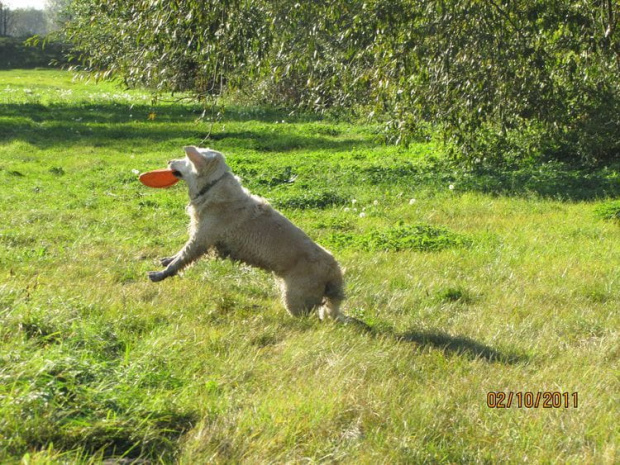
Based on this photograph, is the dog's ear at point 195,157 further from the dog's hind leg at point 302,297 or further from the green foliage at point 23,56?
the green foliage at point 23,56

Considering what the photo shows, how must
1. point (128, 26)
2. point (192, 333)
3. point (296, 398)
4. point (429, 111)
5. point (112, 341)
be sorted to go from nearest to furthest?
point (296, 398), point (112, 341), point (192, 333), point (128, 26), point (429, 111)

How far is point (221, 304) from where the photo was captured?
6188mm

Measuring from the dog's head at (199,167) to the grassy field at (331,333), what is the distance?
887 mm

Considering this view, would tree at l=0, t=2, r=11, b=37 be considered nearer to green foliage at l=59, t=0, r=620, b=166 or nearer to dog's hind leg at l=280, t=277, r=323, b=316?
green foliage at l=59, t=0, r=620, b=166

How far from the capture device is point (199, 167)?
6109 mm

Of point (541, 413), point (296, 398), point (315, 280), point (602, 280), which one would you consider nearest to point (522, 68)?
point (602, 280)

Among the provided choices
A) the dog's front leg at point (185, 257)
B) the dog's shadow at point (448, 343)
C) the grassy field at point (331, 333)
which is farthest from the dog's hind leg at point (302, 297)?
the dog's front leg at point (185, 257)

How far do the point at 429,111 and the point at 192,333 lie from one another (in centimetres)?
558

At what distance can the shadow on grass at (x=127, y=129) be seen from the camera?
1958 centimetres

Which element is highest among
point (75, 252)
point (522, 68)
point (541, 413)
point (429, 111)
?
point (522, 68)

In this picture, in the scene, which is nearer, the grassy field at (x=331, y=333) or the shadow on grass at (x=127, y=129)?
the grassy field at (x=331, y=333)

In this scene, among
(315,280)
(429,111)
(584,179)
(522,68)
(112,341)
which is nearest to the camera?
(112,341)

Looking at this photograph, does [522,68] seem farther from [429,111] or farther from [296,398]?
[296,398]
